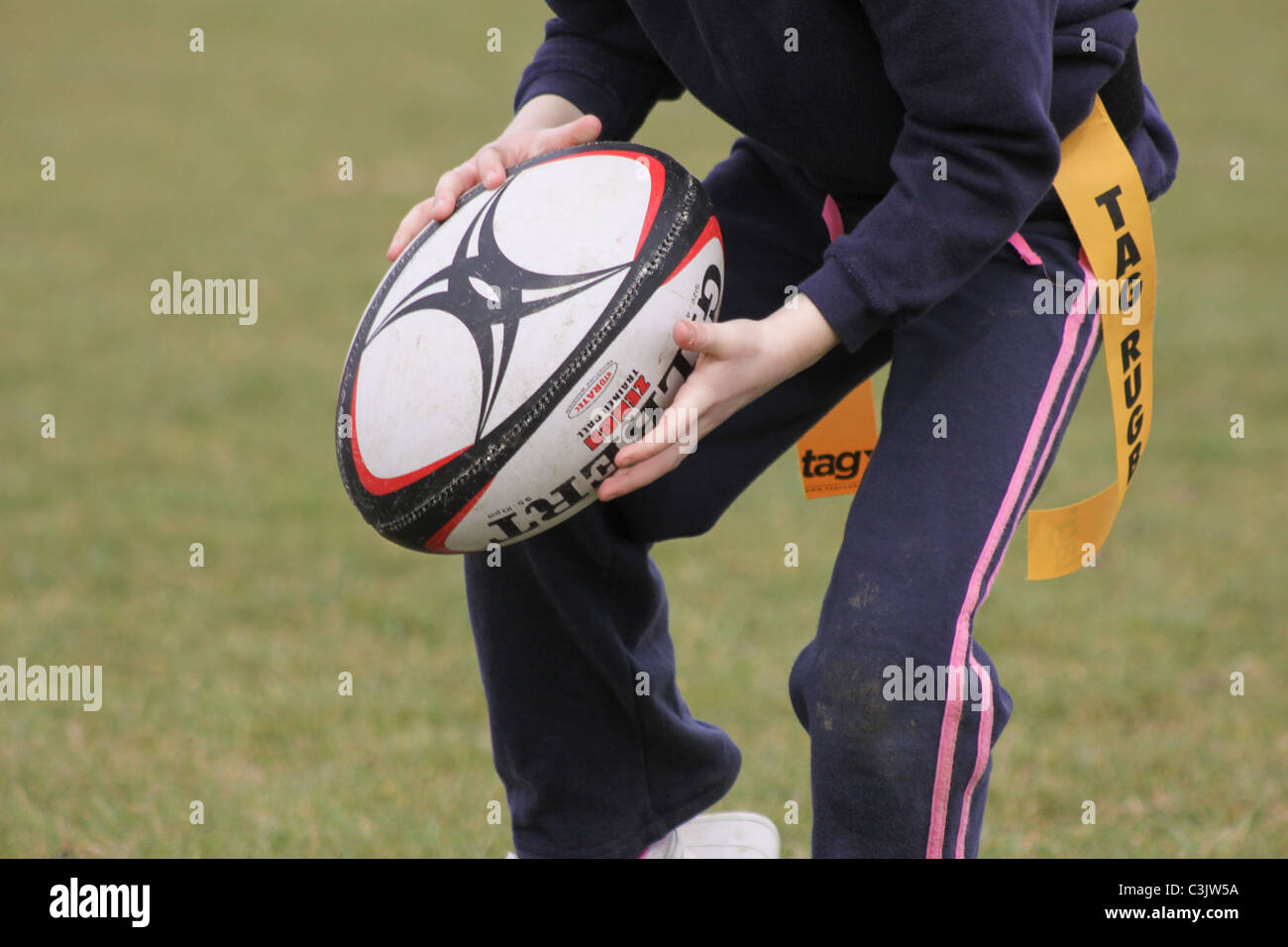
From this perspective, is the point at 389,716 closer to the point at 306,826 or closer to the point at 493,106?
the point at 306,826

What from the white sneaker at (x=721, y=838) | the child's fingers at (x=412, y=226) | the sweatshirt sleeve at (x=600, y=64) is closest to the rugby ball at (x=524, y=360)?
the child's fingers at (x=412, y=226)

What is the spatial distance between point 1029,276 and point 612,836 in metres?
1.25

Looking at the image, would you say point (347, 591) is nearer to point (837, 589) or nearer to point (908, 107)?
point (837, 589)

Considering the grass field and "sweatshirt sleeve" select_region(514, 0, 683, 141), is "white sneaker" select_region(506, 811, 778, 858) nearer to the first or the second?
the grass field

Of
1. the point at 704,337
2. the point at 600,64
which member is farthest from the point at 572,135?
the point at 704,337

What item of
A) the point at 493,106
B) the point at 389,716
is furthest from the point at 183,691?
the point at 493,106

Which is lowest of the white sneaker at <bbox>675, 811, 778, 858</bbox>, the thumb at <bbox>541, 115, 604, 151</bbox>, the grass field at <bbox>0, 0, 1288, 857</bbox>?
the white sneaker at <bbox>675, 811, 778, 858</bbox>

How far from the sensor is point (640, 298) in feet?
7.38

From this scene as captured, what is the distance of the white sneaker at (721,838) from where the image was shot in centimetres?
292

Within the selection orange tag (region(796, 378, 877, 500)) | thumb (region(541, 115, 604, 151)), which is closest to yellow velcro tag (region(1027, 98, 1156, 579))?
orange tag (region(796, 378, 877, 500))

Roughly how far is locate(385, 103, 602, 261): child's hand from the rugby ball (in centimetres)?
13

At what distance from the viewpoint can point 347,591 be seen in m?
4.80

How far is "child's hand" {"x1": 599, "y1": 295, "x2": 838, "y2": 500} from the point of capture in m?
2.09

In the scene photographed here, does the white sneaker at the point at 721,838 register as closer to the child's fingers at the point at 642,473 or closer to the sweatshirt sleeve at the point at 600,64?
the child's fingers at the point at 642,473
